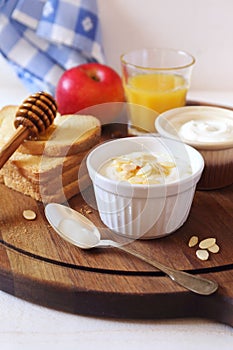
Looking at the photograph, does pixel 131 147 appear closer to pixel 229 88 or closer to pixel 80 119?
pixel 80 119

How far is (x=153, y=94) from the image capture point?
5.01ft

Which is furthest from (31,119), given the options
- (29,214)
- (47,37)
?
(47,37)

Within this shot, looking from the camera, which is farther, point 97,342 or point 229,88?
point 229,88

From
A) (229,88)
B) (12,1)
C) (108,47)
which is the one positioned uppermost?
(12,1)

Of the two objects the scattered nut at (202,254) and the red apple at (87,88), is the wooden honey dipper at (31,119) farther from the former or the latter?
the scattered nut at (202,254)

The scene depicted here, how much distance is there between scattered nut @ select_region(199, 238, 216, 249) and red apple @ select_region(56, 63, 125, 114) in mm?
629

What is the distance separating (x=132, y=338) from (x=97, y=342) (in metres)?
0.06

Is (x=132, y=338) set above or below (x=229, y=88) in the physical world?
above

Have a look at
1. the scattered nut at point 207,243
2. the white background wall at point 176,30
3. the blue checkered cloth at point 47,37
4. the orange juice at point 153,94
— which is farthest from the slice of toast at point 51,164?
the white background wall at point 176,30

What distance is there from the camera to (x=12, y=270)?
1.00 metres

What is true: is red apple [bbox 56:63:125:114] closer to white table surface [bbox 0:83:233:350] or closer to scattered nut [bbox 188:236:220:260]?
scattered nut [bbox 188:236:220:260]

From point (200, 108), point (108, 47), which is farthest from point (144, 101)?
point (108, 47)

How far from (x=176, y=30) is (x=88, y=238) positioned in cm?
105

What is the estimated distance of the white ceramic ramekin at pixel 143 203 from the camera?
41.8 inches
